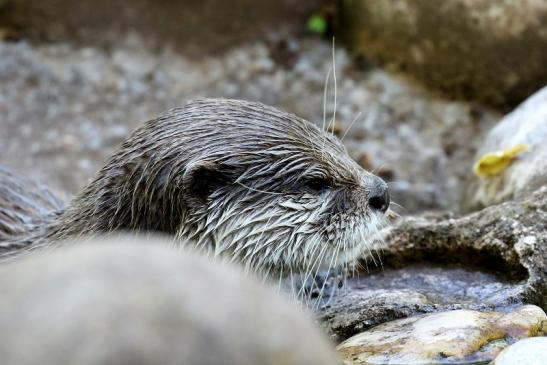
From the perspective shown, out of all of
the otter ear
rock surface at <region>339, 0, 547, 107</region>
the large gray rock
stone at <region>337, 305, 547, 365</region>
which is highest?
rock surface at <region>339, 0, 547, 107</region>

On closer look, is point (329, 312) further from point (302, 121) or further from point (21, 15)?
point (21, 15)

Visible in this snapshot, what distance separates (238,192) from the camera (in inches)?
122

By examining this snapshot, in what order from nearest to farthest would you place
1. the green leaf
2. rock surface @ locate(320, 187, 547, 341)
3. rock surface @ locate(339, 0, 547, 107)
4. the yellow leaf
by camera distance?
rock surface @ locate(320, 187, 547, 341) < the yellow leaf < rock surface @ locate(339, 0, 547, 107) < the green leaf

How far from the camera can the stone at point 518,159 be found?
3.98m

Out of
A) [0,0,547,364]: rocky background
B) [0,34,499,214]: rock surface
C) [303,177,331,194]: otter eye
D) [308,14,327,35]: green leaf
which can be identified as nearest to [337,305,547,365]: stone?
[303,177,331,194]: otter eye

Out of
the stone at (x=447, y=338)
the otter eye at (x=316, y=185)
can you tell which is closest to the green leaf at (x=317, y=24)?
the otter eye at (x=316, y=185)

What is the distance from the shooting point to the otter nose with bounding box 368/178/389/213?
327 centimetres

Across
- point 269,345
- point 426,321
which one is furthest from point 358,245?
point 269,345

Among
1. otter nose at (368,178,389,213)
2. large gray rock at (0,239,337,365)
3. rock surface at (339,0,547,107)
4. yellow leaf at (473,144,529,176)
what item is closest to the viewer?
large gray rock at (0,239,337,365)

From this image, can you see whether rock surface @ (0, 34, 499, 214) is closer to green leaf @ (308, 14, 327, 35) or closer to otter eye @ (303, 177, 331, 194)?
green leaf @ (308, 14, 327, 35)

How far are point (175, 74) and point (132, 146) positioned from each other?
11.7ft

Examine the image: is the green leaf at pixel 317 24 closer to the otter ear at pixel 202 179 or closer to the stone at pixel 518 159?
the stone at pixel 518 159

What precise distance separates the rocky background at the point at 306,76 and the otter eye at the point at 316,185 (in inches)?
53.9

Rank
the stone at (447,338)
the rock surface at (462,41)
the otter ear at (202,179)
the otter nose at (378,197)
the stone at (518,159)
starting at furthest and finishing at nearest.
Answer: the rock surface at (462,41), the stone at (518,159), the otter nose at (378,197), the otter ear at (202,179), the stone at (447,338)
